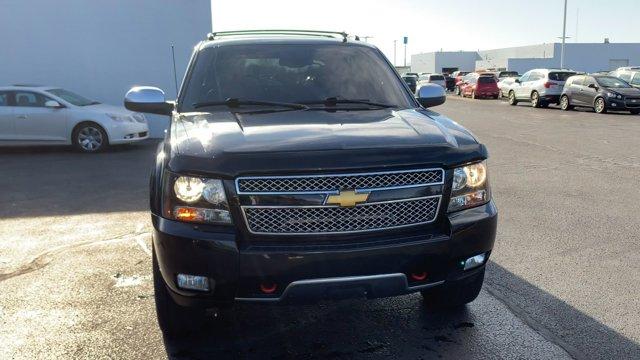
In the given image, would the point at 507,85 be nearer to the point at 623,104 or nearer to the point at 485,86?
the point at 485,86

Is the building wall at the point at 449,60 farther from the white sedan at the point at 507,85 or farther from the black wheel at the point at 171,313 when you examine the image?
the black wheel at the point at 171,313

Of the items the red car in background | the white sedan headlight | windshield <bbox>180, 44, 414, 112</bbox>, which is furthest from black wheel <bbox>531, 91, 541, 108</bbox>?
windshield <bbox>180, 44, 414, 112</bbox>

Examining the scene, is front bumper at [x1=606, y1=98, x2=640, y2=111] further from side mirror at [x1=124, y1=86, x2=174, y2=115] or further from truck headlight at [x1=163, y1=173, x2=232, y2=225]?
truck headlight at [x1=163, y1=173, x2=232, y2=225]

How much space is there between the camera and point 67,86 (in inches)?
582

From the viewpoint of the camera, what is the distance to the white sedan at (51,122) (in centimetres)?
1217

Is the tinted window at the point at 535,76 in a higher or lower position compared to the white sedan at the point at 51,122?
higher

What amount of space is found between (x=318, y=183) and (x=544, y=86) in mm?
25220

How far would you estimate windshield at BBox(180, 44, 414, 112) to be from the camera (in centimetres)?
412

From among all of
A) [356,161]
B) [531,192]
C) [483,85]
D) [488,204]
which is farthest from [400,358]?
[483,85]

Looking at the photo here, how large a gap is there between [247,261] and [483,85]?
34886 millimetres

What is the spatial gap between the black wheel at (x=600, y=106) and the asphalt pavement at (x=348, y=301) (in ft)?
48.7

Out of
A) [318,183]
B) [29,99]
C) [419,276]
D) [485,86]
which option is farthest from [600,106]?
[318,183]

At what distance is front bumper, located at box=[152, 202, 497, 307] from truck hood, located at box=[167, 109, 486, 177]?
14.1 inches

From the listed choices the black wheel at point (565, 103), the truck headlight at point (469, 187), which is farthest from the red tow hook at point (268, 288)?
the black wheel at point (565, 103)
